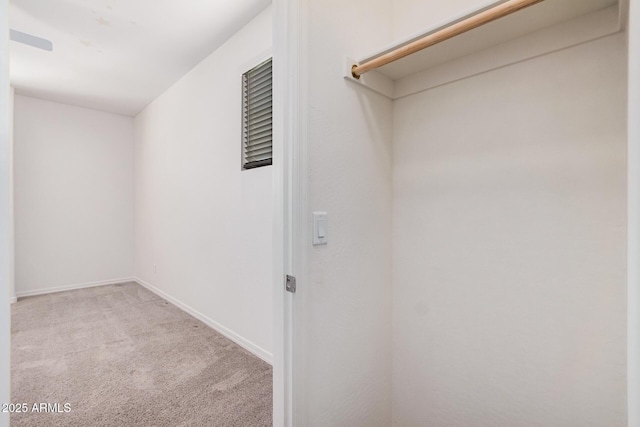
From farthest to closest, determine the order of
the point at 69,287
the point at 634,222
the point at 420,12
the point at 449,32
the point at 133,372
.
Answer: the point at 69,287 → the point at 133,372 → the point at 420,12 → the point at 449,32 → the point at 634,222

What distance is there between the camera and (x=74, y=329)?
117 inches

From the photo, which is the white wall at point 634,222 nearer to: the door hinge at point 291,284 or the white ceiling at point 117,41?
the door hinge at point 291,284

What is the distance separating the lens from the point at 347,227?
1.27 metres

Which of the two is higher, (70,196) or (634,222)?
(70,196)

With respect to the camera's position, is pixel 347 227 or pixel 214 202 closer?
pixel 347 227

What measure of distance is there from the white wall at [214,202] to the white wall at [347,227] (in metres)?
1.08

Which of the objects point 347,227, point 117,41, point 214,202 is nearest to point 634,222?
point 347,227

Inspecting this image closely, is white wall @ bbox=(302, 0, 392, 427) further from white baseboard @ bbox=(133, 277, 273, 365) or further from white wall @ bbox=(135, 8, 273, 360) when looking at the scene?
white baseboard @ bbox=(133, 277, 273, 365)

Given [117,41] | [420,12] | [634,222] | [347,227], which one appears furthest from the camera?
[117,41]

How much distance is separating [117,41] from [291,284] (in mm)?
2904

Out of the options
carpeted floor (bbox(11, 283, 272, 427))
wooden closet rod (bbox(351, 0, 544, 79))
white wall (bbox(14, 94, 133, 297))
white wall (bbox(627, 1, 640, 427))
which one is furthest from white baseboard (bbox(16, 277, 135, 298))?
white wall (bbox(627, 1, 640, 427))

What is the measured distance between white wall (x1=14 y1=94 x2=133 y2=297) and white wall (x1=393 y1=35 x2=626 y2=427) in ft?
15.8

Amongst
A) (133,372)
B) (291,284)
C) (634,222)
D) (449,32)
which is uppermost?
(449,32)

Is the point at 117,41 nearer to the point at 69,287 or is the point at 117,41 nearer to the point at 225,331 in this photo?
the point at 225,331
